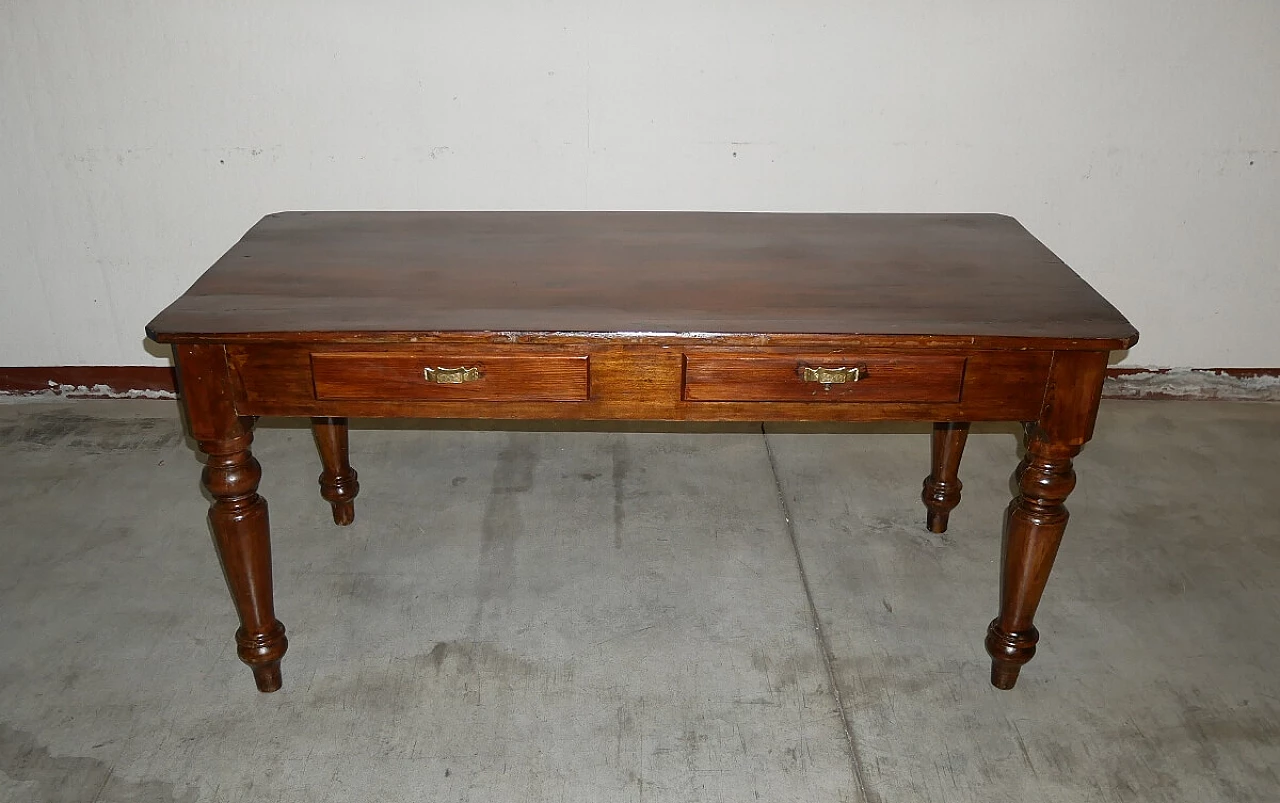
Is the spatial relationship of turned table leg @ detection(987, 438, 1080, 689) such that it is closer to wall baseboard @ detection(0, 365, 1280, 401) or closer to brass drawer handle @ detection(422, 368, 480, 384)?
brass drawer handle @ detection(422, 368, 480, 384)

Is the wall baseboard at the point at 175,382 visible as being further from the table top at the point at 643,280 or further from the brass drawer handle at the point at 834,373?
the brass drawer handle at the point at 834,373

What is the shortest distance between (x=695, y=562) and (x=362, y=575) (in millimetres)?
826

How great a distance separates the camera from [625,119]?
304 centimetres

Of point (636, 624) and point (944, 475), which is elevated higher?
point (944, 475)

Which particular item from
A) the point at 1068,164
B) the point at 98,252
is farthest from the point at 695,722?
the point at 98,252

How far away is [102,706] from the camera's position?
214 cm

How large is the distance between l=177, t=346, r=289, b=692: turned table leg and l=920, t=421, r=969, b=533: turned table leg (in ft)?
5.31

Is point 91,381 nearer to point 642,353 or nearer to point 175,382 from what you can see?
point 175,382

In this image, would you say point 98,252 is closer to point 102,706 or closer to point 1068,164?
point 102,706

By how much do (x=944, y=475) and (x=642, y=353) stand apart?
1149 millimetres

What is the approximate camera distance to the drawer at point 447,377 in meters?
1.88

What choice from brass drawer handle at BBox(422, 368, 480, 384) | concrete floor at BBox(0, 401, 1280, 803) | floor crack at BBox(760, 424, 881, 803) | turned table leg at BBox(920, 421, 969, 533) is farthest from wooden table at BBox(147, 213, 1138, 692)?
turned table leg at BBox(920, 421, 969, 533)

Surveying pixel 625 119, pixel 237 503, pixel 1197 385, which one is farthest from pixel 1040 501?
pixel 1197 385

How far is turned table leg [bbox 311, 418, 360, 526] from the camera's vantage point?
2.66 meters
